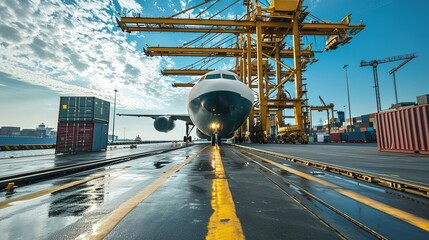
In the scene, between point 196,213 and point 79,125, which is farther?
point 79,125

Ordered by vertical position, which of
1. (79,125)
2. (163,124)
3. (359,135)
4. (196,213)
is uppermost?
(163,124)

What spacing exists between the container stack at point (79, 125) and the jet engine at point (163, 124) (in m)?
9.95

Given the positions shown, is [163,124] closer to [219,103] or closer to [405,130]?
[219,103]

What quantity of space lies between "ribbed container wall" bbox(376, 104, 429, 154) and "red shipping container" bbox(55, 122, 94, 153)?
65.6ft

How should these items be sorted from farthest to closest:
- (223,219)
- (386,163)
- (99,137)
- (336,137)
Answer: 1. (336,137)
2. (99,137)
3. (386,163)
4. (223,219)

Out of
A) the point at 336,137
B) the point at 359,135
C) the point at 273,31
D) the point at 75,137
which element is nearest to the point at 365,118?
the point at 336,137

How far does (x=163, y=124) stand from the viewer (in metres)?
26.3

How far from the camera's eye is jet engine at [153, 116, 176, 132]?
2612 cm

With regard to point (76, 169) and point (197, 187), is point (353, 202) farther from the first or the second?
point (76, 169)

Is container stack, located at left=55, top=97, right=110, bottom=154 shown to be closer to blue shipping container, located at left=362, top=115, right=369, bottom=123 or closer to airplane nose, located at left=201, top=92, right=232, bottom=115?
airplane nose, located at left=201, top=92, right=232, bottom=115

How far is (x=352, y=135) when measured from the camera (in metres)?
41.7

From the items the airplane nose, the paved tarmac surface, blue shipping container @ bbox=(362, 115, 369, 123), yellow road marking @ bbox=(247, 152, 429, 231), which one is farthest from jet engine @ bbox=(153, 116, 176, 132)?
blue shipping container @ bbox=(362, 115, 369, 123)

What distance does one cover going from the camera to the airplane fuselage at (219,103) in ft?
42.6

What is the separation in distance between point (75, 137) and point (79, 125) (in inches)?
37.4
